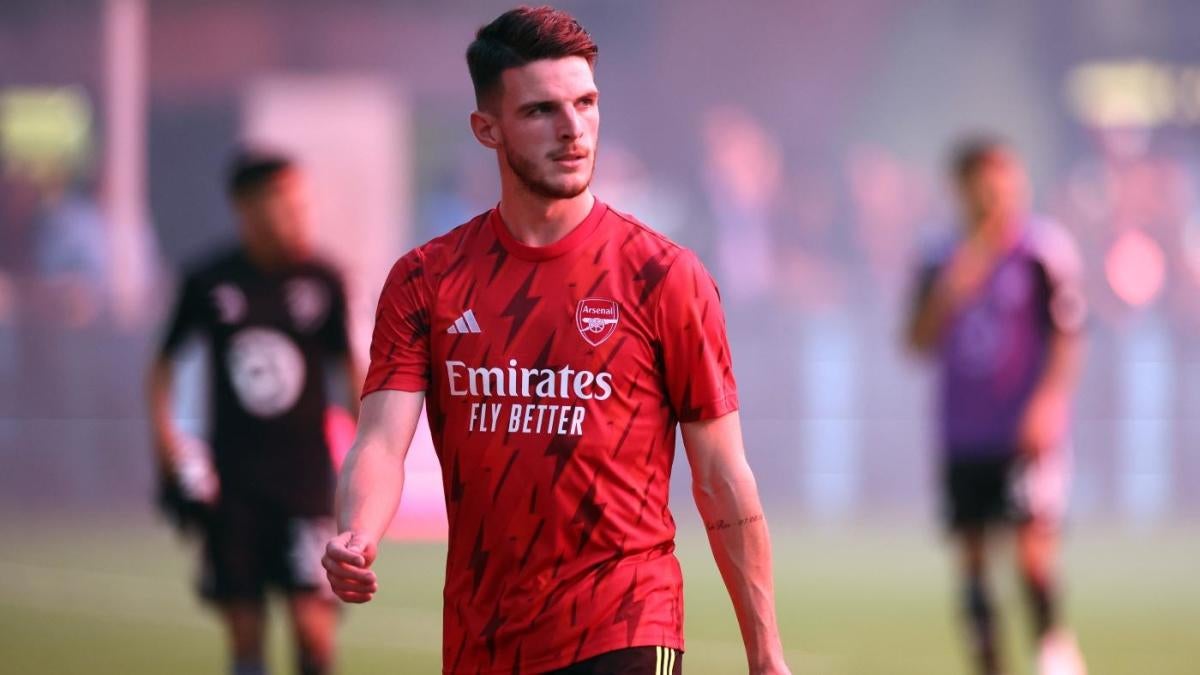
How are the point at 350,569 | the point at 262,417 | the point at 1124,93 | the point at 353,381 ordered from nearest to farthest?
the point at 350,569, the point at 353,381, the point at 262,417, the point at 1124,93

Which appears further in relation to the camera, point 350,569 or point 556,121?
point 556,121

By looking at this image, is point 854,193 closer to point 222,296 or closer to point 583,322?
point 222,296

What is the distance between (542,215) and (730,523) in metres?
0.69

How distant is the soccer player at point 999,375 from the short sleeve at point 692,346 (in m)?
4.90

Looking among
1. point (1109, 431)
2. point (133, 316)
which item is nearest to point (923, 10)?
point (1109, 431)

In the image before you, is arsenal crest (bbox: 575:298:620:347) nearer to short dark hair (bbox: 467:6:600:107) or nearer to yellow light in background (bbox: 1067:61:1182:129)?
short dark hair (bbox: 467:6:600:107)

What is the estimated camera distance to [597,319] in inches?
157

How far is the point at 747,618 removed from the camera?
3906mm

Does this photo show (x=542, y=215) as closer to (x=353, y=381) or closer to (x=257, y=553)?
(x=353, y=381)

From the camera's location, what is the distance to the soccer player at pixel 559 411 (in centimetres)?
395

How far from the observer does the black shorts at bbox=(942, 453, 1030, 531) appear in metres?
8.83

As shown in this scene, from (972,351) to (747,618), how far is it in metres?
5.48

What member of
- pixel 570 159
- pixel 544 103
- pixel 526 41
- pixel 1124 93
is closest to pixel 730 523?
pixel 570 159

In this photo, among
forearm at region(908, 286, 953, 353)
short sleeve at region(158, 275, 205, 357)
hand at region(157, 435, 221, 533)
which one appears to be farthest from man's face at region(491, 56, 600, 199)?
forearm at region(908, 286, 953, 353)
